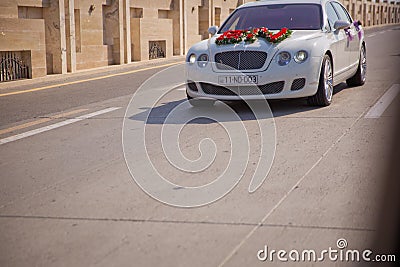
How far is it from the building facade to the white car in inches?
253

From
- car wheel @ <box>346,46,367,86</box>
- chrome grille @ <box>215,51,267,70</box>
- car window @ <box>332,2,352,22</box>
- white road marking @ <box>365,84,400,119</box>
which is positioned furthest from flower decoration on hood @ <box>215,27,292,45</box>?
car wheel @ <box>346,46,367,86</box>

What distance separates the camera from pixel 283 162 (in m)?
6.11

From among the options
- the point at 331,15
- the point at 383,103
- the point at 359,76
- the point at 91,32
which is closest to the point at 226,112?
the point at 383,103

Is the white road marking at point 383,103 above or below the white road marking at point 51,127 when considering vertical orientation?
above

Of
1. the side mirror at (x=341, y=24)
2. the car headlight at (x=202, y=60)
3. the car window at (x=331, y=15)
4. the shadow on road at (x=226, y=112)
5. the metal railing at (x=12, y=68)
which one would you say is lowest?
the shadow on road at (x=226, y=112)

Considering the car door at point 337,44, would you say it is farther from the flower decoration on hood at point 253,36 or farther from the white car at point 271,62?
the flower decoration on hood at point 253,36

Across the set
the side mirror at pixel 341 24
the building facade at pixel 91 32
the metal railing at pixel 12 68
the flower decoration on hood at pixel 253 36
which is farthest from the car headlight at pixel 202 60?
the metal railing at pixel 12 68

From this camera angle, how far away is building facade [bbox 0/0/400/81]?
14.9m

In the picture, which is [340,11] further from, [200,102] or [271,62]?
[200,102]

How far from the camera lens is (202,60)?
30.0ft

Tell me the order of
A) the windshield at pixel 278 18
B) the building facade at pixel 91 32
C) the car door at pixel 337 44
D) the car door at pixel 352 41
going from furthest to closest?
the building facade at pixel 91 32, the car door at pixel 352 41, the windshield at pixel 278 18, the car door at pixel 337 44

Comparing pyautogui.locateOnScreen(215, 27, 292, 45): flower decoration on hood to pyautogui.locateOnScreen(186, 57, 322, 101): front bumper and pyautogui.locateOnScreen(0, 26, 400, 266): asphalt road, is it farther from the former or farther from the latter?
pyautogui.locateOnScreen(0, 26, 400, 266): asphalt road

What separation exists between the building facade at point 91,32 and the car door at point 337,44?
7.10m

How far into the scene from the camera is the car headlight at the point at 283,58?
877cm
